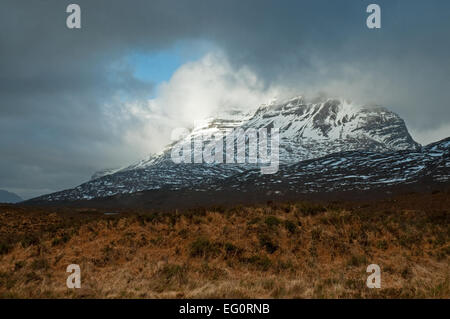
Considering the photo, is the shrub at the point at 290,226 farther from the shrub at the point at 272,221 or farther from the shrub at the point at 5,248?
the shrub at the point at 5,248

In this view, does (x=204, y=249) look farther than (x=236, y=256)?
Yes

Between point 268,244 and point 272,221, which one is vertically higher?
point 272,221

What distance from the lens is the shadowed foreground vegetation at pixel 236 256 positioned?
899cm

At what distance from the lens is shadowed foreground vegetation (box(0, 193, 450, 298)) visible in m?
8.99

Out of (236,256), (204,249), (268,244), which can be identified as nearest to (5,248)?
(204,249)

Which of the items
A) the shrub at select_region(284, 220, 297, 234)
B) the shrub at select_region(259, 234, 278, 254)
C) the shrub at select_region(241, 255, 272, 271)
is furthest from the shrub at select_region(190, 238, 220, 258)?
the shrub at select_region(284, 220, 297, 234)

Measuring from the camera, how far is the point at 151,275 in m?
10.6

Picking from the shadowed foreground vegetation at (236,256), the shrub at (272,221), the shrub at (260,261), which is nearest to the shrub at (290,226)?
the shadowed foreground vegetation at (236,256)

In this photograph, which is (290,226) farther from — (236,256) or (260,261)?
(236,256)

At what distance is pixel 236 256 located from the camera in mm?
12492

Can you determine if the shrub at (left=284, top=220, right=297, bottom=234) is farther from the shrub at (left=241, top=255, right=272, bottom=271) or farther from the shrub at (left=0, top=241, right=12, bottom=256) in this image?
the shrub at (left=0, top=241, right=12, bottom=256)
